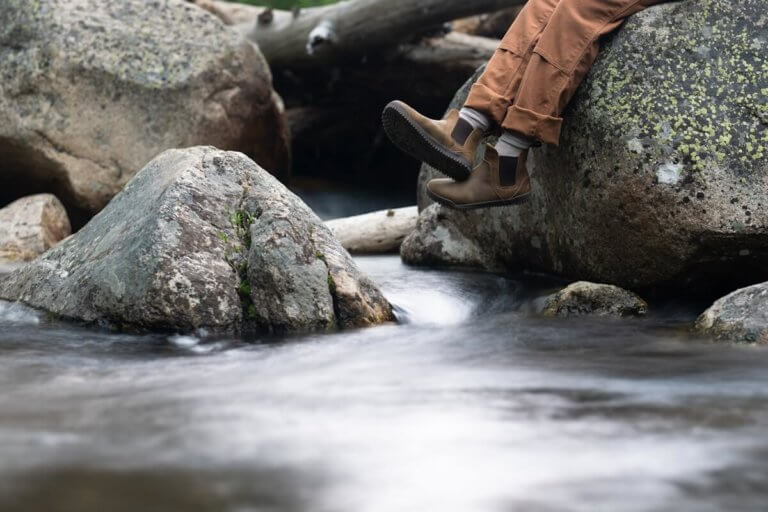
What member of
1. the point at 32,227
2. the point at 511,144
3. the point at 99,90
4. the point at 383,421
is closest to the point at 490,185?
the point at 511,144

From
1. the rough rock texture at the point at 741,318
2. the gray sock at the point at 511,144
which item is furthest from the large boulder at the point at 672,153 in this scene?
the rough rock texture at the point at 741,318

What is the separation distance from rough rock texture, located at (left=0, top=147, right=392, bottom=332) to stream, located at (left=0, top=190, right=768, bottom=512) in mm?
149

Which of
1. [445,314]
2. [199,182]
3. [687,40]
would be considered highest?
[687,40]

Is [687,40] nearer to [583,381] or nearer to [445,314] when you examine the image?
[445,314]

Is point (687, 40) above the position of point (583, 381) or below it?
above

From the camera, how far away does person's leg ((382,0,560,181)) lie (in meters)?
4.78

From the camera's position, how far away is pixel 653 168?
4.70 meters

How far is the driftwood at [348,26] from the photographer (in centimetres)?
952

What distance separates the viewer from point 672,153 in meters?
4.70

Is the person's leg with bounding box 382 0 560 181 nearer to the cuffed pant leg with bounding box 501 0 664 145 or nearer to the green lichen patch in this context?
the cuffed pant leg with bounding box 501 0 664 145

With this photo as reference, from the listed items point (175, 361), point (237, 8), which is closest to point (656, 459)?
point (175, 361)

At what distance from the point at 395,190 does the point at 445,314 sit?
753 cm

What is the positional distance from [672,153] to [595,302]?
0.78 metres

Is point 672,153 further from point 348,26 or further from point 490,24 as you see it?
point 490,24
